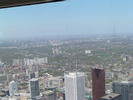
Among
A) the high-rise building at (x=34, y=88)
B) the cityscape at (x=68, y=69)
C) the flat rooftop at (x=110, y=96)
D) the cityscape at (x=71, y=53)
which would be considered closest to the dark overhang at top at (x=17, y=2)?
the cityscape at (x=71, y=53)

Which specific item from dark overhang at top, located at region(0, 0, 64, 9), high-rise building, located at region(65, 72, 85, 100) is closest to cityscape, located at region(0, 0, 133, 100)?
high-rise building, located at region(65, 72, 85, 100)

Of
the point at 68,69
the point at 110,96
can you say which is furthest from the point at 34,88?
the point at 110,96

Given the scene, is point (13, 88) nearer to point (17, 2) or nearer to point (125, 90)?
point (125, 90)

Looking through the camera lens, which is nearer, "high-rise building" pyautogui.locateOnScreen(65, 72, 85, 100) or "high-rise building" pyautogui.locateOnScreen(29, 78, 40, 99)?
"high-rise building" pyautogui.locateOnScreen(65, 72, 85, 100)

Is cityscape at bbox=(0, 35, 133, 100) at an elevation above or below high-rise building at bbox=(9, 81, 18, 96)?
above

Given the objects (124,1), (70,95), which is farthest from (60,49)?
(124,1)

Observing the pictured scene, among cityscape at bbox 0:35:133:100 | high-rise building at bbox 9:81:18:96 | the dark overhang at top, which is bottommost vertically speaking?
high-rise building at bbox 9:81:18:96

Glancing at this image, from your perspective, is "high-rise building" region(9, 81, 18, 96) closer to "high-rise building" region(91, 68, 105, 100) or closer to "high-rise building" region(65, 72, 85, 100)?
"high-rise building" region(65, 72, 85, 100)
